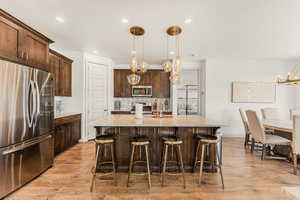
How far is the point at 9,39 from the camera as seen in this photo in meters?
2.24

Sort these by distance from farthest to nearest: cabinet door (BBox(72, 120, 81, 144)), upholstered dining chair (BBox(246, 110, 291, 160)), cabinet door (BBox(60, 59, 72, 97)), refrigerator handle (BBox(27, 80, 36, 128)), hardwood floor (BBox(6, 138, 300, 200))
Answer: cabinet door (BBox(72, 120, 81, 144)), cabinet door (BBox(60, 59, 72, 97)), upholstered dining chair (BBox(246, 110, 291, 160)), refrigerator handle (BBox(27, 80, 36, 128)), hardwood floor (BBox(6, 138, 300, 200))

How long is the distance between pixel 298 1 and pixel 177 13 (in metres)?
1.78

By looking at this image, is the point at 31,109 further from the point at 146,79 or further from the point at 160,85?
the point at 160,85

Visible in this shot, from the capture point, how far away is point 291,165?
11.0 ft

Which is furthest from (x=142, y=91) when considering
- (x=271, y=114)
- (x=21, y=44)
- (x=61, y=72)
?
(x=271, y=114)

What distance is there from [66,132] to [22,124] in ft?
6.10

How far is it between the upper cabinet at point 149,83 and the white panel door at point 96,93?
1.97 feet

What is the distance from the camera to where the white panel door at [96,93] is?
16.7 feet

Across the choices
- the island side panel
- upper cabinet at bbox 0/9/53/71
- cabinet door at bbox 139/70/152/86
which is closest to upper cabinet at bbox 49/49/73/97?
upper cabinet at bbox 0/9/53/71

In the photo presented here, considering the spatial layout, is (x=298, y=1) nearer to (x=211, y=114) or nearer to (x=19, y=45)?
(x=211, y=114)

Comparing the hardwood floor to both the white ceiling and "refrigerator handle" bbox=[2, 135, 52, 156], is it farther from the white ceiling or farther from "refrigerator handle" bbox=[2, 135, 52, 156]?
the white ceiling

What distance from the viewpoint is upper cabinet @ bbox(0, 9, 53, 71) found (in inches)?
85.1

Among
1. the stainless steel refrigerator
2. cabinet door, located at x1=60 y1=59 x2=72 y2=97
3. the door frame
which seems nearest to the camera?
the stainless steel refrigerator

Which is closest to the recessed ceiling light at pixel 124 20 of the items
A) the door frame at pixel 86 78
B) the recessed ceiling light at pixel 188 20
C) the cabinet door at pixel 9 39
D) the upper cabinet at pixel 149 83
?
the recessed ceiling light at pixel 188 20
